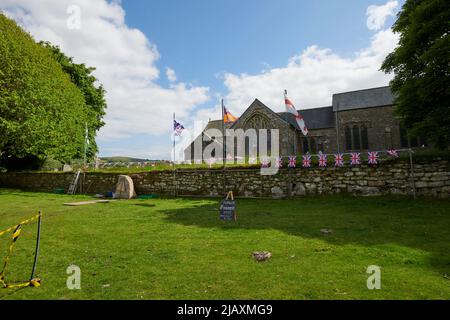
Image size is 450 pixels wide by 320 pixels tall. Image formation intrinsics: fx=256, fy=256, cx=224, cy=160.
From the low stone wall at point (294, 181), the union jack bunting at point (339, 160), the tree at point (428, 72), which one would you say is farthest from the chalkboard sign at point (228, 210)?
the tree at point (428, 72)

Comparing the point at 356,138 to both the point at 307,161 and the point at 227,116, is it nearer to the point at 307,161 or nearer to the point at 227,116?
the point at 227,116

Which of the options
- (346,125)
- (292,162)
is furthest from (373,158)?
(346,125)

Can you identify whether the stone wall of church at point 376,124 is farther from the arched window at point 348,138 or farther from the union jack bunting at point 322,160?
the union jack bunting at point 322,160

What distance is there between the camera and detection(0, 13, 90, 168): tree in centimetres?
2164

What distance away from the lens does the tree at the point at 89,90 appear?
31781 millimetres

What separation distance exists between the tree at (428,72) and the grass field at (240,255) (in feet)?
13.4

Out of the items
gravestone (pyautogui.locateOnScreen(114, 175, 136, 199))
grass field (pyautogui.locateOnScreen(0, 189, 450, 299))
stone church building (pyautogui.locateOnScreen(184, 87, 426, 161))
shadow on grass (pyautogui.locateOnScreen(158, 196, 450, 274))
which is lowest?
grass field (pyautogui.locateOnScreen(0, 189, 450, 299))

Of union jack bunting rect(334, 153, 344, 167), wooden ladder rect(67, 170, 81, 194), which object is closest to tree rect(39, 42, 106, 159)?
wooden ladder rect(67, 170, 81, 194)

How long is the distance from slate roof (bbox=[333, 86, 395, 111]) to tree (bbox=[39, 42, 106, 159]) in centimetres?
3319

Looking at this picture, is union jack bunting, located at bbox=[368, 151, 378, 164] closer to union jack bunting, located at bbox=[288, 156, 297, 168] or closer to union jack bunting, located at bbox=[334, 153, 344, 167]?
union jack bunting, located at bbox=[334, 153, 344, 167]

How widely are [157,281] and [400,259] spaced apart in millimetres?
5369

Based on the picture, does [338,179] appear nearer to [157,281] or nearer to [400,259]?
[400,259]

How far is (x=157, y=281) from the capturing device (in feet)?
16.0

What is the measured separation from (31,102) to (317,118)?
35526 millimetres
